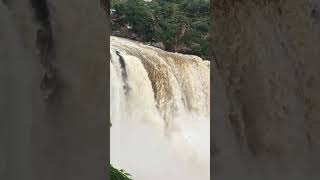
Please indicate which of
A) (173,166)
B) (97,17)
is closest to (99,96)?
(97,17)

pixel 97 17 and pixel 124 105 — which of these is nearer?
pixel 97 17

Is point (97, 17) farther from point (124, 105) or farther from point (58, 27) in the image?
point (124, 105)

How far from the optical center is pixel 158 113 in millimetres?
11930

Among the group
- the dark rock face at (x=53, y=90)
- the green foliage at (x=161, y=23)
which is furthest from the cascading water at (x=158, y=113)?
the dark rock face at (x=53, y=90)

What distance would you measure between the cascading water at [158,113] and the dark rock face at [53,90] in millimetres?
10050

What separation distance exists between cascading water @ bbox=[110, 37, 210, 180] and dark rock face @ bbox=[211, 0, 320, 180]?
33.1 feet

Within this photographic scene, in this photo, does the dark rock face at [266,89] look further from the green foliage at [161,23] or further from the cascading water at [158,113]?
the green foliage at [161,23]

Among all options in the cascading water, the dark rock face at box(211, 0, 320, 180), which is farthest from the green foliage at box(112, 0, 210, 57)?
the dark rock face at box(211, 0, 320, 180)

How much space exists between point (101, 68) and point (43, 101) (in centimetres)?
13

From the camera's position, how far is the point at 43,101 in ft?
3.60

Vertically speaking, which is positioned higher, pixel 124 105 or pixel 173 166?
pixel 124 105

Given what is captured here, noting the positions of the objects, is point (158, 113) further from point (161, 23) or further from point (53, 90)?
point (53, 90)

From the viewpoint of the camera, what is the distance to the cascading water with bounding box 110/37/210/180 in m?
11.5

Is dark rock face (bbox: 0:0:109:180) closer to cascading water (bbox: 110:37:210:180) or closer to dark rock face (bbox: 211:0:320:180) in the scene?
dark rock face (bbox: 211:0:320:180)
